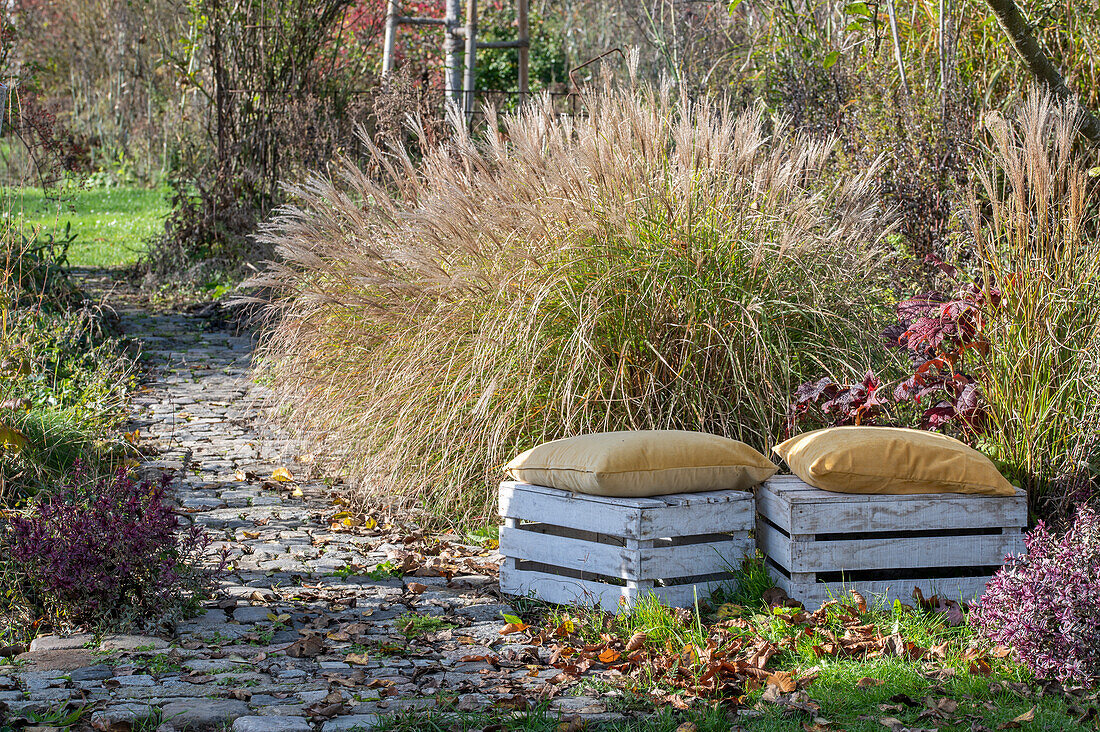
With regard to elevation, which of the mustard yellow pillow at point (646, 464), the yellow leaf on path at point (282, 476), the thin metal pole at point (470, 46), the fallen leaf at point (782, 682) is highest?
the thin metal pole at point (470, 46)

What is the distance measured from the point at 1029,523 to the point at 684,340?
1.33m

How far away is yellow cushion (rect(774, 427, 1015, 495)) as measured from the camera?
10.3 ft

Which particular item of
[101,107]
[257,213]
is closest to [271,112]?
[257,213]

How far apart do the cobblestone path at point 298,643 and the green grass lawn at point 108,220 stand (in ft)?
22.2

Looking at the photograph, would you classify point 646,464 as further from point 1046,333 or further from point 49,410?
point 49,410

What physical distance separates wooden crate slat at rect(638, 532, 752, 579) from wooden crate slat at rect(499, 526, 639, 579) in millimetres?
53

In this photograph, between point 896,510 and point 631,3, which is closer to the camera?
point 896,510

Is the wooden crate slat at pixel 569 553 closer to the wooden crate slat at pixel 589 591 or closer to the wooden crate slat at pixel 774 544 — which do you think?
the wooden crate slat at pixel 589 591

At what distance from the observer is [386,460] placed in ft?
14.1

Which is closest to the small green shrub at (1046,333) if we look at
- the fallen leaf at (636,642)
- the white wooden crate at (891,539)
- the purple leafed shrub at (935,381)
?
the purple leafed shrub at (935,381)

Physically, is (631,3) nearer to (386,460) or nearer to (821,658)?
(386,460)

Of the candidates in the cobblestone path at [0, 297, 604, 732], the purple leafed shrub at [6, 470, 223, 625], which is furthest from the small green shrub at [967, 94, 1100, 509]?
the purple leafed shrub at [6, 470, 223, 625]

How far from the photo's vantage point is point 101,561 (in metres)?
3.01

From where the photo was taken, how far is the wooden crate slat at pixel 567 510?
3193 millimetres
